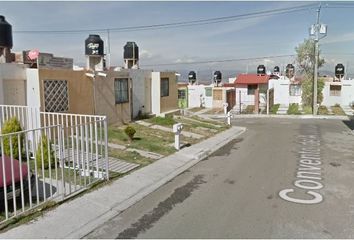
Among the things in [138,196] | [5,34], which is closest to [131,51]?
[5,34]

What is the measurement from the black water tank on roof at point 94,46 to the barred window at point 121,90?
1.61 metres

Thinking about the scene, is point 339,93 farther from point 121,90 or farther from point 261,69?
point 121,90

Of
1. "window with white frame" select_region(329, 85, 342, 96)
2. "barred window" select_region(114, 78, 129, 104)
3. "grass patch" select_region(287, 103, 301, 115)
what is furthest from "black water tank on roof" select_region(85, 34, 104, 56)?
"window with white frame" select_region(329, 85, 342, 96)

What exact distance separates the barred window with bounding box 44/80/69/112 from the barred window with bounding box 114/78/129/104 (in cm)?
346

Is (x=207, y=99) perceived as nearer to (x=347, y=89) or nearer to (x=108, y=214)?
(x=347, y=89)

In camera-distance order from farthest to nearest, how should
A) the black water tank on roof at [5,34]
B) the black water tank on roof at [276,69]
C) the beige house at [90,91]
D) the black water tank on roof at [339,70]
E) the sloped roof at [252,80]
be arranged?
the black water tank on roof at [276,69] → the black water tank on roof at [339,70] → the sloped roof at [252,80] → the black water tank on roof at [5,34] → the beige house at [90,91]

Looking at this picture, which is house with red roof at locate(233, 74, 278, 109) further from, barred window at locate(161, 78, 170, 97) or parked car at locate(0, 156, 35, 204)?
parked car at locate(0, 156, 35, 204)

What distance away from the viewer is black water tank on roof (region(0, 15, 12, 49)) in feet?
39.4

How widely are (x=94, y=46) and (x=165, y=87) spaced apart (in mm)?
6809

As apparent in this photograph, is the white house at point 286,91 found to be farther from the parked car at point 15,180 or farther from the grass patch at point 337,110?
the parked car at point 15,180

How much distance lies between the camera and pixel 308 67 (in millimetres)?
36281

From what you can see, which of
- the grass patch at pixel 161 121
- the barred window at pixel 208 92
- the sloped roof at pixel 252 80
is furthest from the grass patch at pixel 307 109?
the grass patch at pixel 161 121

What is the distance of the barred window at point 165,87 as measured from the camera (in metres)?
20.8

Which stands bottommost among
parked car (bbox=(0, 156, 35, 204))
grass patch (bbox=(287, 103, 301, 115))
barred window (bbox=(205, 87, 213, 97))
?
grass patch (bbox=(287, 103, 301, 115))
